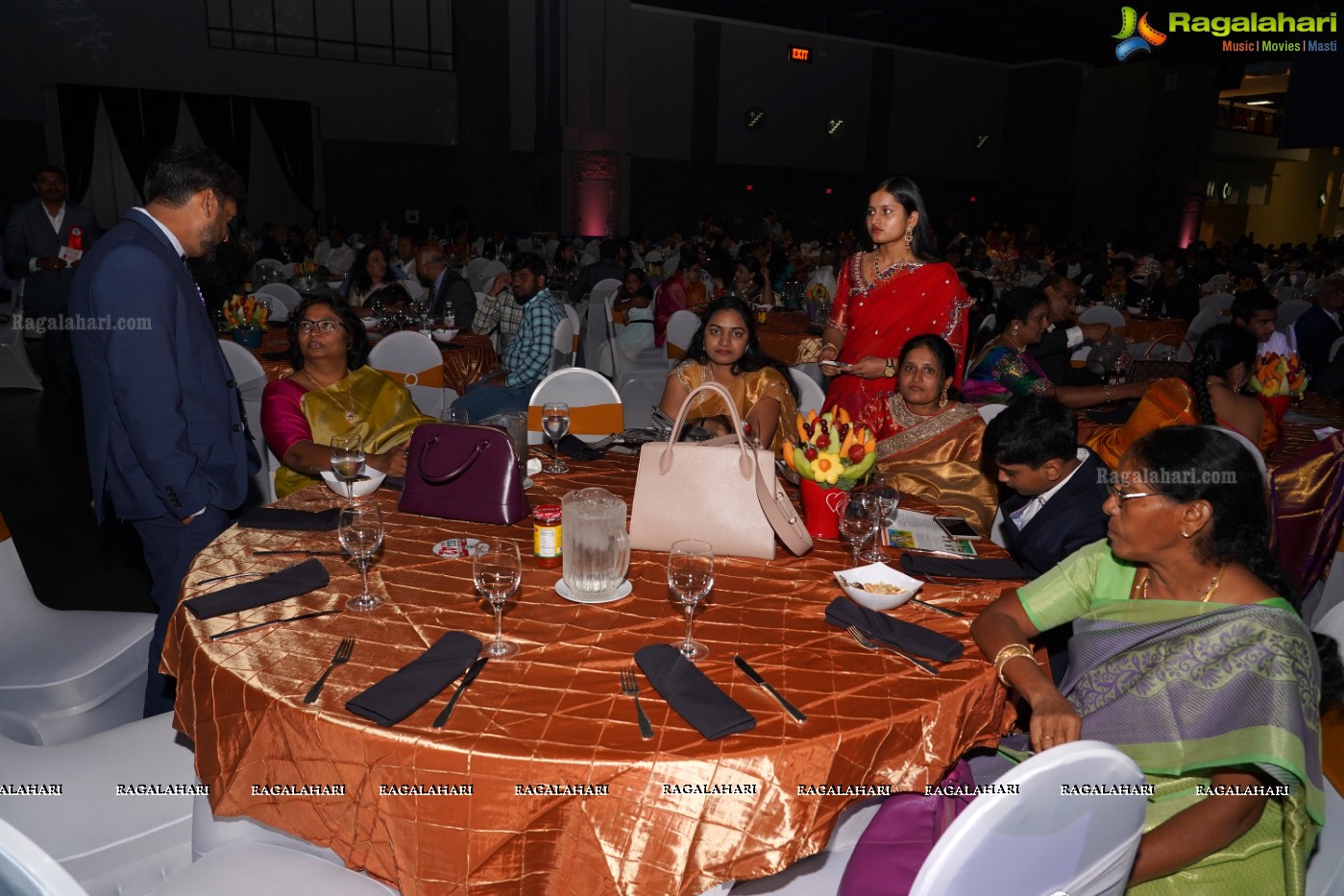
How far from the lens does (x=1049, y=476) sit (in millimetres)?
2117

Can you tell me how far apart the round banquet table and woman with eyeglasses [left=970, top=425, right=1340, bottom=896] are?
0.56 feet

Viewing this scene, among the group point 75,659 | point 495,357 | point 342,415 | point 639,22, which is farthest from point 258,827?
point 639,22

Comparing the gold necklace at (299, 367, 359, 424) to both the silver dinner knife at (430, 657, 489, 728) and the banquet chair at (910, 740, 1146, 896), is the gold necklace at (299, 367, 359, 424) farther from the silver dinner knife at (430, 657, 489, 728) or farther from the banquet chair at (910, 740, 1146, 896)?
the banquet chair at (910, 740, 1146, 896)

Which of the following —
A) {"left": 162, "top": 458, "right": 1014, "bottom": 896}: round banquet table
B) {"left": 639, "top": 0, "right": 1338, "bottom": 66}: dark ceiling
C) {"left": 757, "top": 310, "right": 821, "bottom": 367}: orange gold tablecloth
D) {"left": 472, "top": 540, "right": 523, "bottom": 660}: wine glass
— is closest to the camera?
{"left": 162, "top": 458, "right": 1014, "bottom": 896}: round banquet table

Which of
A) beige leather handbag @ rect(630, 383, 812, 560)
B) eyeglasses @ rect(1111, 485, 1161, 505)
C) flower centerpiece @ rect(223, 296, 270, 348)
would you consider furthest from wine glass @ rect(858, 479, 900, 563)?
flower centerpiece @ rect(223, 296, 270, 348)

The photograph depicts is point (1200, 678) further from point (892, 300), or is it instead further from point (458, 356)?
point (458, 356)

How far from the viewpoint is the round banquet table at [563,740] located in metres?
1.23

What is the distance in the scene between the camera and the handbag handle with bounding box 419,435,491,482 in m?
2.07

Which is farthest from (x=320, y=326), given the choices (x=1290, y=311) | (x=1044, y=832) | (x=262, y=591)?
(x=1290, y=311)

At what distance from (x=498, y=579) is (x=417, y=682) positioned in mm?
213

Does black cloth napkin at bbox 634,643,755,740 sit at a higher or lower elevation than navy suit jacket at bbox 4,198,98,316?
lower

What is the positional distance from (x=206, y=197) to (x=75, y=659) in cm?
117

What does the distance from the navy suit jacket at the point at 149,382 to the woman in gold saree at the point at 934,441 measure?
75.2 inches

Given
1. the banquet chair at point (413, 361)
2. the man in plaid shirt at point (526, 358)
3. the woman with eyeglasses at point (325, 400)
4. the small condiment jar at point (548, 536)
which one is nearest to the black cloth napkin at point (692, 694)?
the small condiment jar at point (548, 536)
